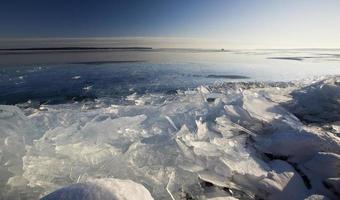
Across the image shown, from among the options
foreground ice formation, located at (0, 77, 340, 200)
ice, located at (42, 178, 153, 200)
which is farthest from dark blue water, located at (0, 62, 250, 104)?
ice, located at (42, 178, 153, 200)

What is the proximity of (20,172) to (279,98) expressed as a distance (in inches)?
184

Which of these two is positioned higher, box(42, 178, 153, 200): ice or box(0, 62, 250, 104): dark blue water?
box(42, 178, 153, 200): ice

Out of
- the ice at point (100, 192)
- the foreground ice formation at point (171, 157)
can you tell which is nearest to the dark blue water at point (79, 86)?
the foreground ice formation at point (171, 157)

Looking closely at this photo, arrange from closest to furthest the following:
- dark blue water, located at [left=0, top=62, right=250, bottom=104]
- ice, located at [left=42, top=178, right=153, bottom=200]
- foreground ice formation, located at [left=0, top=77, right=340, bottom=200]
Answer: ice, located at [left=42, top=178, right=153, bottom=200], foreground ice formation, located at [left=0, top=77, right=340, bottom=200], dark blue water, located at [left=0, top=62, right=250, bottom=104]

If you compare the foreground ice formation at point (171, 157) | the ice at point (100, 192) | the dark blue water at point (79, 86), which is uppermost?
the ice at point (100, 192)

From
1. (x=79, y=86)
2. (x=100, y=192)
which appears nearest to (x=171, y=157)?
(x=100, y=192)

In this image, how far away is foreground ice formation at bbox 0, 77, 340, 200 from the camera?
293 cm

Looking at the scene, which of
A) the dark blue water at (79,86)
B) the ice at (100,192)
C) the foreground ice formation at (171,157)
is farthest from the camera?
the dark blue water at (79,86)

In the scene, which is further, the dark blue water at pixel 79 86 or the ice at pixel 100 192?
the dark blue water at pixel 79 86

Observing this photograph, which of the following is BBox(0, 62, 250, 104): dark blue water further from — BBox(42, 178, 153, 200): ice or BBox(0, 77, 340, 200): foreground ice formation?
BBox(42, 178, 153, 200): ice

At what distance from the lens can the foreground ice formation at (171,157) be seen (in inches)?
115

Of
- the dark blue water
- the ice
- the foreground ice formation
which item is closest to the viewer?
the ice

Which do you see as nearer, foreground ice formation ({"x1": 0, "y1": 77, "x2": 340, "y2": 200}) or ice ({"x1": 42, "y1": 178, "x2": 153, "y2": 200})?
ice ({"x1": 42, "y1": 178, "x2": 153, "y2": 200})

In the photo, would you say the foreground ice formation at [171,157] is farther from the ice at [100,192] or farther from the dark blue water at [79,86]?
the dark blue water at [79,86]
